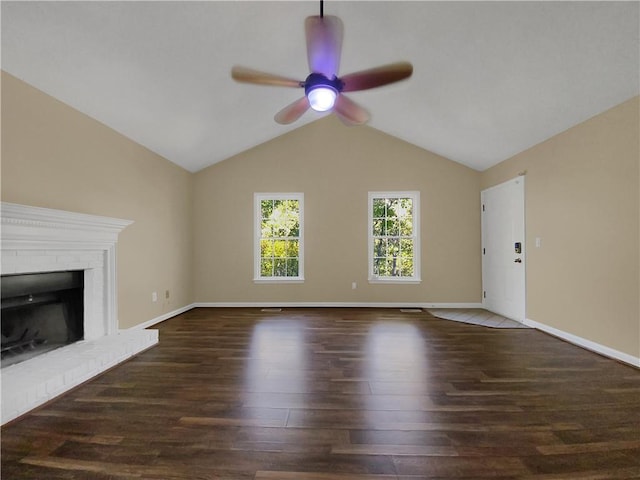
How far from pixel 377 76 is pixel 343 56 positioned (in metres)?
1.27

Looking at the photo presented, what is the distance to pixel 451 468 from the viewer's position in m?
1.47

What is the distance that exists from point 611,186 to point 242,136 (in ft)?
15.0

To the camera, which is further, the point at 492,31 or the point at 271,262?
the point at 271,262

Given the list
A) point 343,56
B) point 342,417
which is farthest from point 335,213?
point 342,417

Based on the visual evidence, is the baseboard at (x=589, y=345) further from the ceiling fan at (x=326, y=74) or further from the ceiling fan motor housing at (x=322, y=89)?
the ceiling fan motor housing at (x=322, y=89)

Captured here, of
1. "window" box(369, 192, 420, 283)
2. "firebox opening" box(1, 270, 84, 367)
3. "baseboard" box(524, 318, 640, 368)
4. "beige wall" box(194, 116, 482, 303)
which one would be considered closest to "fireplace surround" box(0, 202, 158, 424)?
"firebox opening" box(1, 270, 84, 367)

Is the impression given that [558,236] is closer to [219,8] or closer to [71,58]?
[219,8]

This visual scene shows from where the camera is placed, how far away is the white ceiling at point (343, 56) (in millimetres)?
2229

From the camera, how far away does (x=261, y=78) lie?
7.48 feet

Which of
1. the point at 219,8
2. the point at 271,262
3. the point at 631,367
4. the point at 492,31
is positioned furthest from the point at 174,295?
the point at 631,367

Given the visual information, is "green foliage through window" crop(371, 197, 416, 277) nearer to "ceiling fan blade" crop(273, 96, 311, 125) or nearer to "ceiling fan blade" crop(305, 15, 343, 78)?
"ceiling fan blade" crop(273, 96, 311, 125)

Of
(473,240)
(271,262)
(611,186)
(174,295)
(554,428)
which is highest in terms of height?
(611,186)

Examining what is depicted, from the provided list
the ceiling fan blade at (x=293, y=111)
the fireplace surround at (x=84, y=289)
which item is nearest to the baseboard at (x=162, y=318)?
the fireplace surround at (x=84, y=289)

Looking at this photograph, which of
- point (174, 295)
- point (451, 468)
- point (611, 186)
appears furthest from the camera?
point (174, 295)
